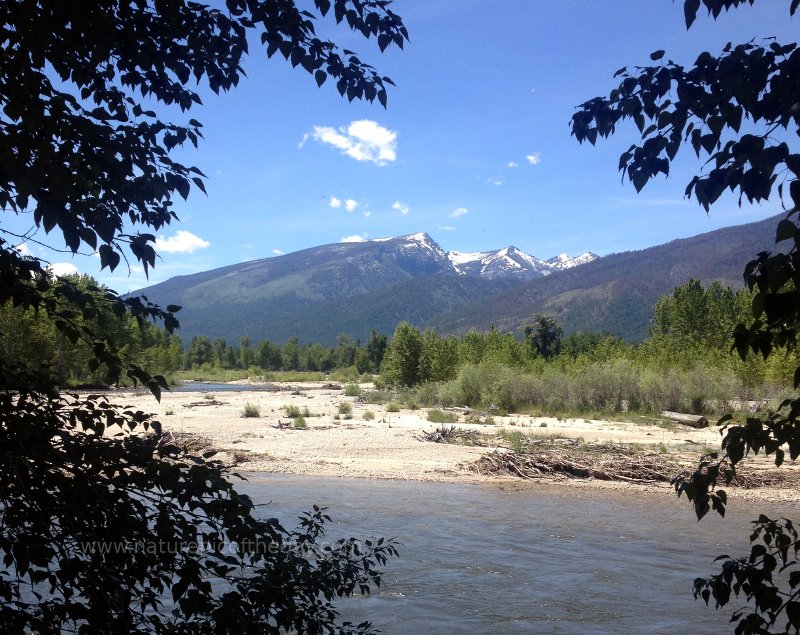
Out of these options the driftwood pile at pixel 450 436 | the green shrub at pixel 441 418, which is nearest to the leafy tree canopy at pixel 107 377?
the driftwood pile at pixel 450 436

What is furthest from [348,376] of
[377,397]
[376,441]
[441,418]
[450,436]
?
[376,441]

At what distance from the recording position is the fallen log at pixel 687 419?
3256cm

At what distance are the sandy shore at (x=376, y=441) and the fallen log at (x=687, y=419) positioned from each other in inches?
28.0

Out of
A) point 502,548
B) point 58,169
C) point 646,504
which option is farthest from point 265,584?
point 646,504

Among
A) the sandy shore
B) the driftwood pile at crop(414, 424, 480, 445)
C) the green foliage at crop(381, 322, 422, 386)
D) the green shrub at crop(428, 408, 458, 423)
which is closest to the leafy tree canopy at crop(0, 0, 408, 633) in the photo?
the sandy shore

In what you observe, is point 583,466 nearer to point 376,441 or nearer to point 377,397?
point 376,441

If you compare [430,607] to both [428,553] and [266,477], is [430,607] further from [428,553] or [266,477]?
[266,477]

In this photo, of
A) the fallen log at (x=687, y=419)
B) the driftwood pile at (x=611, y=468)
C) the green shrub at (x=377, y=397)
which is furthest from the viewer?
the green shrub at (x=377, y=397)

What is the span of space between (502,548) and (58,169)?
37.3 feet

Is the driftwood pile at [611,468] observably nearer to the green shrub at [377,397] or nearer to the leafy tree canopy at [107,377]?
the leafy tree canopy at [107,377]

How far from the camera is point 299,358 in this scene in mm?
147625

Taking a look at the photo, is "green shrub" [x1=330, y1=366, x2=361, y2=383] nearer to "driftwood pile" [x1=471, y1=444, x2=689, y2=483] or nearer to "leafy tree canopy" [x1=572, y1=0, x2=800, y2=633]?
"driftwood pile" [x1=471, y1=444, x2=689, y2=483]

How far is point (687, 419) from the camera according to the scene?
112 ft

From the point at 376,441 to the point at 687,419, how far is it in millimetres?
19190
